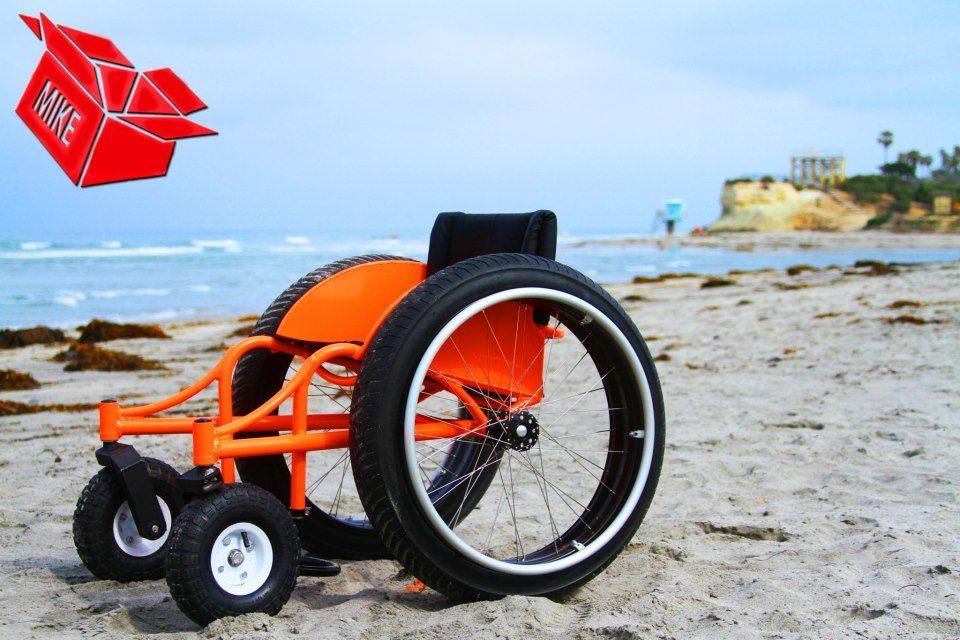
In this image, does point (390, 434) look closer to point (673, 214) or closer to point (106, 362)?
point (106, 362)

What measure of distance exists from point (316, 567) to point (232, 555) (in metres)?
0.63

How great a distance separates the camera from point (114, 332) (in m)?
13.8

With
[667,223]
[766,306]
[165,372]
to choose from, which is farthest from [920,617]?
[667,223]

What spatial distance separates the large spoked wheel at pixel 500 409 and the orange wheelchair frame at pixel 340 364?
0.01 m

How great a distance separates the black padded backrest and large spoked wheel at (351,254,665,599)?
→ 25 centimetres

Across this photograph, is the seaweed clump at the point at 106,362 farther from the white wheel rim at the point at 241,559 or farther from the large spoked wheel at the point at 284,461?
the white wheel rim at the point at 241,559

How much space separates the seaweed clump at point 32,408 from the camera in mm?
7531

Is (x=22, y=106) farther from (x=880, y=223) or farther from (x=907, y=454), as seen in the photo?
(x=880, y=223)

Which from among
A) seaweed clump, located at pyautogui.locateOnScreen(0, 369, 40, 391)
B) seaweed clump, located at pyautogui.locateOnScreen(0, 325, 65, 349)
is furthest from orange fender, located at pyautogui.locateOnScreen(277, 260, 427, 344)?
seaweed clump, located at pyautogui.locateOnScreen(0, 325, 65, 349)

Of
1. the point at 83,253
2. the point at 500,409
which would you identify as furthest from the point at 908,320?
the point at 83,253

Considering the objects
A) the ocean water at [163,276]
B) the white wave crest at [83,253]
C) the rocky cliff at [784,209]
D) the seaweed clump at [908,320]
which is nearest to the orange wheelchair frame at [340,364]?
the seaweed clump at [908,320]

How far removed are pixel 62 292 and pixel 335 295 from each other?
23.4 meters

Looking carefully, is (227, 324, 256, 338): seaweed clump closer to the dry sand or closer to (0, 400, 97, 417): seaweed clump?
the dry sand

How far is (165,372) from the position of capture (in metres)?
10.1
